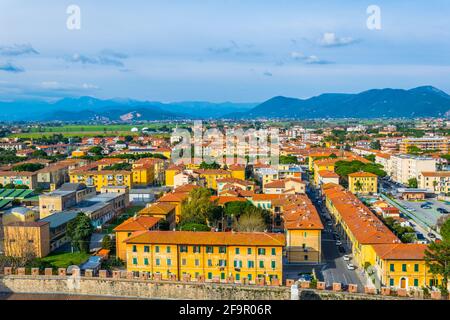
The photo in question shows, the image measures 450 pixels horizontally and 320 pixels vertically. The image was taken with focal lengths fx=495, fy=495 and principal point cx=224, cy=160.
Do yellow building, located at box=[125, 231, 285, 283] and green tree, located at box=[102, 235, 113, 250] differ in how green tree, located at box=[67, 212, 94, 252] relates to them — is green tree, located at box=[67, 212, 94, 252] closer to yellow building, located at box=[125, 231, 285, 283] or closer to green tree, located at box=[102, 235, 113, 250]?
green tree, located at box=[102, 235, 113, 250]

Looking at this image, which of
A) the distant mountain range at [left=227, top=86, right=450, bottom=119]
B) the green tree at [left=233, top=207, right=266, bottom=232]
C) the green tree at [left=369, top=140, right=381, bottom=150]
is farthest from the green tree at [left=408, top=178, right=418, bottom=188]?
the distant mountain range at [left=227, top=86, right=450, bottom=119]

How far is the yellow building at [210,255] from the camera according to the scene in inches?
471

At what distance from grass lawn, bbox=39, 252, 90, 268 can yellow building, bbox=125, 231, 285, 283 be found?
2.31 metres

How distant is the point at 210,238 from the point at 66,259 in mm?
4780

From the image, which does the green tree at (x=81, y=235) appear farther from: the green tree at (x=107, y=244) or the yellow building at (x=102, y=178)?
the yellow building at (x=102, y=178)

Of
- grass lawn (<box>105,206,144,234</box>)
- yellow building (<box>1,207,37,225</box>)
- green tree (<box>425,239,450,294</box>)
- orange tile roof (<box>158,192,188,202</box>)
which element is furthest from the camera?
orange tile roof (<box>158,192,188,202</box>)

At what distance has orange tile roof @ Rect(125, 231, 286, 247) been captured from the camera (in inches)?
473

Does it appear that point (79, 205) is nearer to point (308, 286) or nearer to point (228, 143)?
point (308, 286)
